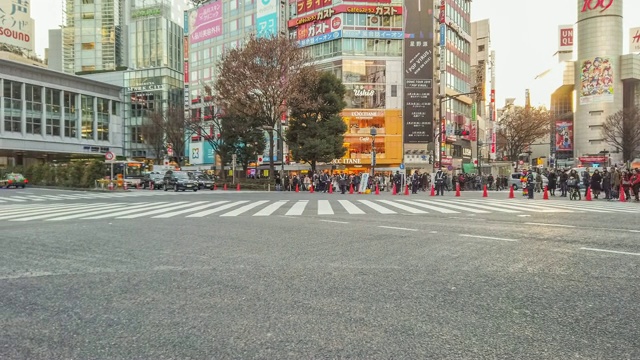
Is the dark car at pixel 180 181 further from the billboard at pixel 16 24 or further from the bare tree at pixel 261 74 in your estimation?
the billboard at pixel 16 24

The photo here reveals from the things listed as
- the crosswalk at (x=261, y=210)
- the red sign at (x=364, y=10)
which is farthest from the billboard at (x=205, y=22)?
the crosswalk at (x=261, y=210)

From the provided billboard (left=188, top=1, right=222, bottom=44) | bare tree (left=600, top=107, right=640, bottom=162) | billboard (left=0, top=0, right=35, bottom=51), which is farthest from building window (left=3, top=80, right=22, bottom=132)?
bare tree (left=600, top=107, right=640, bottom=162)

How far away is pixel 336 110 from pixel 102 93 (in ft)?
161

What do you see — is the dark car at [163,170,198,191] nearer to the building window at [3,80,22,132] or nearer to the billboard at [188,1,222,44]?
the building window at [3,80,22,132]

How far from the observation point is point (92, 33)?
87.0 m

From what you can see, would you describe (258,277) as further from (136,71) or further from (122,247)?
(136,71)

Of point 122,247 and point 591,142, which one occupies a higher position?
point 591,142

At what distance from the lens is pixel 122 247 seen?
6754 millimetres

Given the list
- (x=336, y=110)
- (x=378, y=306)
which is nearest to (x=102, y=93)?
(x=336, y=110)

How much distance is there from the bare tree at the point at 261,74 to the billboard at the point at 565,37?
8774 cm

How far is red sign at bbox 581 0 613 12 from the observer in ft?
287

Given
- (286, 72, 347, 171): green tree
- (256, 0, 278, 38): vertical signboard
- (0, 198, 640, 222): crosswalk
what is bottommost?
(0, 198, 640, 222): crosswalk

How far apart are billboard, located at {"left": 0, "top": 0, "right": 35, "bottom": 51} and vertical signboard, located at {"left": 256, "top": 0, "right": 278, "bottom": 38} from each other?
1224 inches

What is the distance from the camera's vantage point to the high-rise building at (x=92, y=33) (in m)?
86.8
